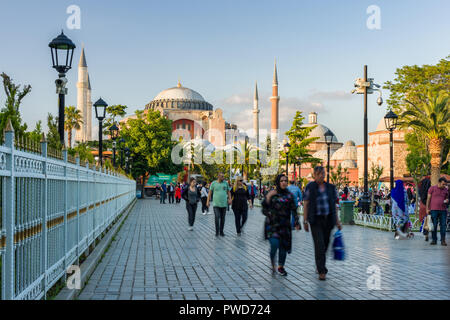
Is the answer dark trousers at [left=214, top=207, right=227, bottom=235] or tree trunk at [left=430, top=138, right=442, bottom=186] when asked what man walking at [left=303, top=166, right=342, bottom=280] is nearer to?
dark trousers at [left=214, top=207, right=227, bottom=235]

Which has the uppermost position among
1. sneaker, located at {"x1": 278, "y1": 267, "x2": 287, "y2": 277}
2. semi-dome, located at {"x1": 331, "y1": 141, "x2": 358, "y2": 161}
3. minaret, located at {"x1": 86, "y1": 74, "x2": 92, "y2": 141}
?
minaret, located at {"x1": 86, "y1": 74, "x2": 92, "y2": 141}

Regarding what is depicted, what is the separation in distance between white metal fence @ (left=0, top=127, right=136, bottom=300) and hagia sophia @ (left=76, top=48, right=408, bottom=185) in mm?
66118

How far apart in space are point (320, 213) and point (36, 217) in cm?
407

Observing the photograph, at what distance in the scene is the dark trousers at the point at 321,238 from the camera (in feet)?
25.9

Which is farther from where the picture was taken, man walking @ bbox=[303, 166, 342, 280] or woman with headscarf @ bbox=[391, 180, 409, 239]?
woman with headscarf @ bbox=[391, 180, 409, 239]

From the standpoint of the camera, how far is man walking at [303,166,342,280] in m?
7.92

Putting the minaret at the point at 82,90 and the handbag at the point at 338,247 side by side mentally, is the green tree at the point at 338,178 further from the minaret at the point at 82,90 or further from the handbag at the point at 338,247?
the minaret at the point at 82,90

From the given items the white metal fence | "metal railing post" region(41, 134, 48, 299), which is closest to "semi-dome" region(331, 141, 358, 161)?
the white metal fence

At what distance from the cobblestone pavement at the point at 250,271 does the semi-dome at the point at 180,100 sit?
113953mm

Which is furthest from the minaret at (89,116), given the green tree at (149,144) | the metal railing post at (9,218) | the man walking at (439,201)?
the metal railing post at (9,218)

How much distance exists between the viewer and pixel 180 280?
7.80 m
